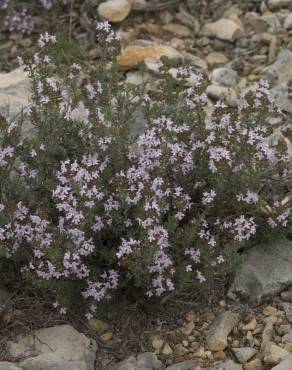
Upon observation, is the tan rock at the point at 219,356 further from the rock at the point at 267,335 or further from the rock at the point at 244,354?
the rock at the point at 267,335

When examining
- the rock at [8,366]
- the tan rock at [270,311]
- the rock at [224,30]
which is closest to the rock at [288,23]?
the rock at [224,30]

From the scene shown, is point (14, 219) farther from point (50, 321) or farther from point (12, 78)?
point (12, 78)

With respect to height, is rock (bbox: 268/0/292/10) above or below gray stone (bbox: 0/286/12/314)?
above

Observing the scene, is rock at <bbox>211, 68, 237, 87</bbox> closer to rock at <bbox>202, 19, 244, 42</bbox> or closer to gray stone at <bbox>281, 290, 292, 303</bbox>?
rock at <bbox>202, 19, 244, 42</bbox>

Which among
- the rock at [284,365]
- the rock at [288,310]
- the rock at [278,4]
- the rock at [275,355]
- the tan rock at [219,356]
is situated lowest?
the tan rock at [219,356]

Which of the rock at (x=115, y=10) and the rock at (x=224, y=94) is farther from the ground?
the rock at (x=115, y=10)

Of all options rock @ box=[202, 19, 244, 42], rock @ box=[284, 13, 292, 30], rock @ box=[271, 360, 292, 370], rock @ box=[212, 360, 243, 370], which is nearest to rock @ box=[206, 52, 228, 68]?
rock @ box=[202, 19, 244, 42]

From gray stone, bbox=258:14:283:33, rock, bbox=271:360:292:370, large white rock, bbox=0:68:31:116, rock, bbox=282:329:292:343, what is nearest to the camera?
rock, bbox=271:360:292:370
